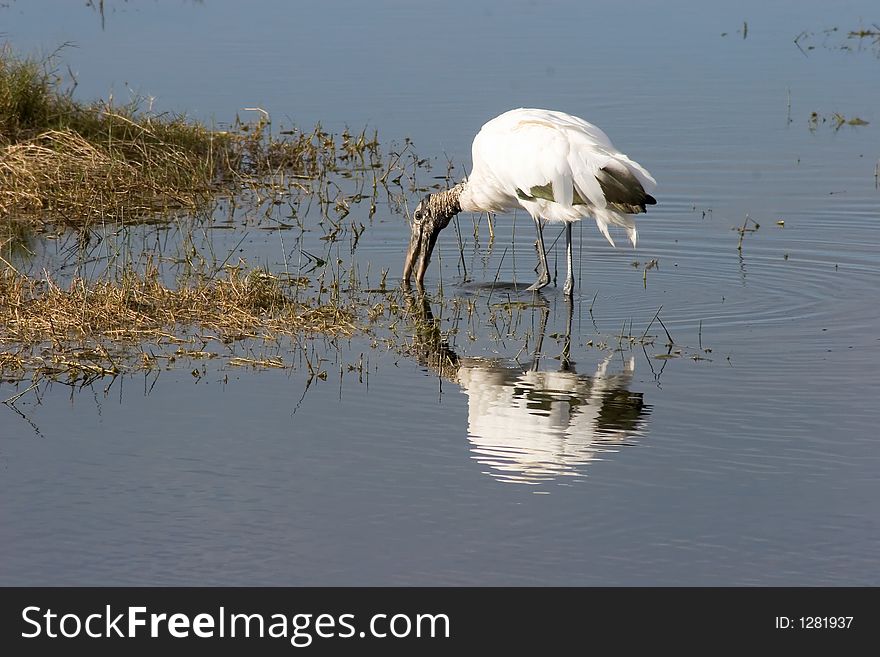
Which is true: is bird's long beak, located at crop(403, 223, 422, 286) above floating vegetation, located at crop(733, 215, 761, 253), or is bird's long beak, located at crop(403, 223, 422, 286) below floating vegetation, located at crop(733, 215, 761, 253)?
below

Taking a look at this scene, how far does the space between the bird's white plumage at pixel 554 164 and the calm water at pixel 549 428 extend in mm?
541

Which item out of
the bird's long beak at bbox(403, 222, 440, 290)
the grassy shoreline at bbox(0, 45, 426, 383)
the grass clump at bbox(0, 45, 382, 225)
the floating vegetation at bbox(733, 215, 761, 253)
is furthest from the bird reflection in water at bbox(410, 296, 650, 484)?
the grass clump at bbox(0, 45, 382, 225)

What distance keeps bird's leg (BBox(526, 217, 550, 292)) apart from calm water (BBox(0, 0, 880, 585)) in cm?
16

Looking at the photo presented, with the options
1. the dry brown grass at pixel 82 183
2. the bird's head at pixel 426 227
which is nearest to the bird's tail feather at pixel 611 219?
the bird's head at pixel 426 227

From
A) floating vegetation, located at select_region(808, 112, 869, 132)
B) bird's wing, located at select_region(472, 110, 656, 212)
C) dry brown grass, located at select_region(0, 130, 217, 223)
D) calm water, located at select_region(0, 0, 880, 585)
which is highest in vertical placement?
floating vegetation, located at select_region(808, 112, 869, 132)

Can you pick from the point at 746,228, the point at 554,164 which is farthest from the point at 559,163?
the point at 746,228

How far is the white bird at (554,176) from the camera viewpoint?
32.3 ft

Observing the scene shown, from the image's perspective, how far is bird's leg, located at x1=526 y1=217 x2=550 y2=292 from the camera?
34.2 ft

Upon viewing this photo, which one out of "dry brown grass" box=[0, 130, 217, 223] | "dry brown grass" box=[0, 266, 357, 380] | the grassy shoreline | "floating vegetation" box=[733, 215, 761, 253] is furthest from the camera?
"dry brown grass" box=[0, 130, 217, 223]

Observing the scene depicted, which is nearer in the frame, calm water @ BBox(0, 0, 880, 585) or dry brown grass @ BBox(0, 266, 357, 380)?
calm water @ BBox(0, 0, 880, 585)

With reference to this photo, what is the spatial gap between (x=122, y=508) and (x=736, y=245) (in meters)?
5.90

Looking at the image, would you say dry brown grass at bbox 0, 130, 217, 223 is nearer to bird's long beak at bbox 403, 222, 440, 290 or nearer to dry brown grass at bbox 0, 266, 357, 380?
bird's long beak at bbox 403, 222, 440, 290

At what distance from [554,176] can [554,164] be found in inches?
2.8

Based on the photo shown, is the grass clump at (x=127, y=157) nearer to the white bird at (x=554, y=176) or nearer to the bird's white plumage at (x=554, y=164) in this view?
the white bird at (x=554, y=176)
